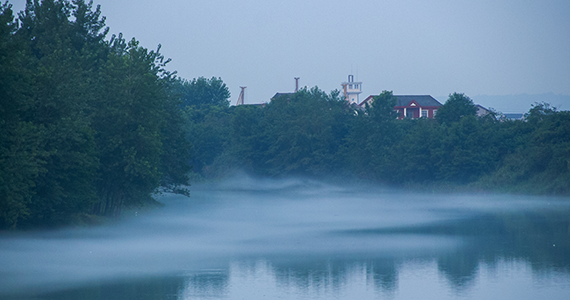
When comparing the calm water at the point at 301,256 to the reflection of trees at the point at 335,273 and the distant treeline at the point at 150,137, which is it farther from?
the distant treeline at the point at 150,137

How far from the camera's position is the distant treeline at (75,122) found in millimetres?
29391

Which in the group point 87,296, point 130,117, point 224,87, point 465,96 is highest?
point 224,87

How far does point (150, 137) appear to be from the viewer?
38688 millimetres

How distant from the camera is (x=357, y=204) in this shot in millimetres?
58594

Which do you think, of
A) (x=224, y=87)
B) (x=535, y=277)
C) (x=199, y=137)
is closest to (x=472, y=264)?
(x=535, y=277)

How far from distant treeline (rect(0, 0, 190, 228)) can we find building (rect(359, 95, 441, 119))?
74.5 metres

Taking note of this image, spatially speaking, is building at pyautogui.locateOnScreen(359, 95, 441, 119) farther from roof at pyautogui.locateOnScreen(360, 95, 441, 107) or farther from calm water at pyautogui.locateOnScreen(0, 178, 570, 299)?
calm water at pyautogui.locateOnScreen(0, 178, 570, 299)

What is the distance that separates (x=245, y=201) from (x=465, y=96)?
3254 centimetres

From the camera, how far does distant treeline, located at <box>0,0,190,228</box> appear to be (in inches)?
1157

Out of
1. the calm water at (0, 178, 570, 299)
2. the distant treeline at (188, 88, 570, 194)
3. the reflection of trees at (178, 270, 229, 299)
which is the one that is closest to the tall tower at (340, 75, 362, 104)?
the distant treeline at (188, 88, 570, 194)

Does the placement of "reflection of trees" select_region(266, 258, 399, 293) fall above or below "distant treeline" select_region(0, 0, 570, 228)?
below

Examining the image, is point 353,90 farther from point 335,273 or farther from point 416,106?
point 335,273

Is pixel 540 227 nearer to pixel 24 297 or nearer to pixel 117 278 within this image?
pixel 117 278

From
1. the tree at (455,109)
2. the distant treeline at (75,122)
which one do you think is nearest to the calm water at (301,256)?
the distant treeline at (75,122)
